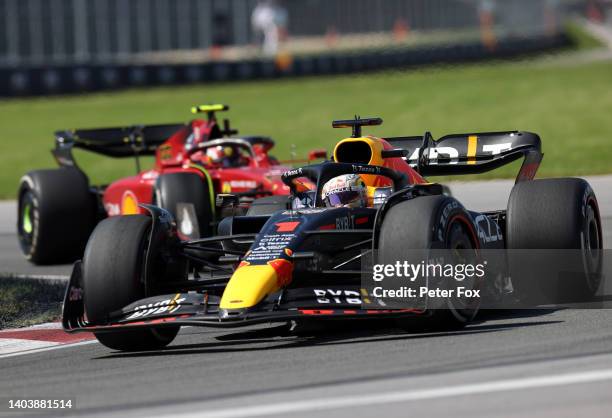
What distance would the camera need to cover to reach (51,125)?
3603 cm

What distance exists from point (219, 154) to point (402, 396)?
1005 cm

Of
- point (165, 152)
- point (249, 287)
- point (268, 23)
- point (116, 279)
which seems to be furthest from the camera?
point (268, 23)

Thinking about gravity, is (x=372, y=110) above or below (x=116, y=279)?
below

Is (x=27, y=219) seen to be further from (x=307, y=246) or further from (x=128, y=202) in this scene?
(x=307, y=246)

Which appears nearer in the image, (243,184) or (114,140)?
(243,184)

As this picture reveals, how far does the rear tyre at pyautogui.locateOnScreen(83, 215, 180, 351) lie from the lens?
8570 mm

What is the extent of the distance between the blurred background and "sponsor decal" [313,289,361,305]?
1374 cm

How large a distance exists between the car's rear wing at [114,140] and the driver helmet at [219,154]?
2.91 ft

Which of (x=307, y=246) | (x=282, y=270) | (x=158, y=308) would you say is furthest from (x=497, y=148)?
(x=158, y=308)

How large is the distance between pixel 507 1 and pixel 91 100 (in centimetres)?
5693

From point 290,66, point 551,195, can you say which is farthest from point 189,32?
point 551,195

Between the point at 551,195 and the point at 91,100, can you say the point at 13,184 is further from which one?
the point at 551,195

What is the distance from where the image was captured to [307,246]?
866 cm

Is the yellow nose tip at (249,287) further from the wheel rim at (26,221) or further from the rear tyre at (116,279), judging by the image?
the wheel rim at (26,221)
